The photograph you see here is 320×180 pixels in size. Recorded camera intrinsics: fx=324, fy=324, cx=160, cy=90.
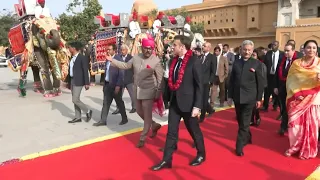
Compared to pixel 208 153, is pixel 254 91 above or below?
above

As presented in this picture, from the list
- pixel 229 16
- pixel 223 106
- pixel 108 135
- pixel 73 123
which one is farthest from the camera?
pixel 229 16

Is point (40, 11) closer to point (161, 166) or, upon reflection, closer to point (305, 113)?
point (161, 166)

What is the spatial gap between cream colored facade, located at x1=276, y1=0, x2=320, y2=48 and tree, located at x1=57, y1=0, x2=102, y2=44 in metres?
20.5

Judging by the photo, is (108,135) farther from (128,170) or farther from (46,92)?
(46,92)

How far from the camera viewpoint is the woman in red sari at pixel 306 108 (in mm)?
4297

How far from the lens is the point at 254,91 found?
14.8 feet

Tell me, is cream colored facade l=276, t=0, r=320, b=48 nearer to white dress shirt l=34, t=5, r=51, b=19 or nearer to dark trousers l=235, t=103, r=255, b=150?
white dress shirt l=34, t=5, r=51, b=19

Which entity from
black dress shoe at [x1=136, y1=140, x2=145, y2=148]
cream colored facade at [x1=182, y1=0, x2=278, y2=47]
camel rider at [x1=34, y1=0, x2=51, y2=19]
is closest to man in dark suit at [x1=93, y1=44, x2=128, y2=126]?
black dress shoe at [x1=136, y1=140, x2=145, y2=148]

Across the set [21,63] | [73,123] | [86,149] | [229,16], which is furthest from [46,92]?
[229,16]

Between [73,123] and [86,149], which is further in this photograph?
[73,123]

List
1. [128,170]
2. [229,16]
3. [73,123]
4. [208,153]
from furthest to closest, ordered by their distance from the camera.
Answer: [229,16] → [73,123] → [208,153] → [128,170]

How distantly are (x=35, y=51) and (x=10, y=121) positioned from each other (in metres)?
3.67

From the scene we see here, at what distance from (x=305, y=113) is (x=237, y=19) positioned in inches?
1337

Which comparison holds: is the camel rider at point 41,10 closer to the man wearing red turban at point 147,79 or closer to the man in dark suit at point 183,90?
the man wearing red turban at point 147,79
